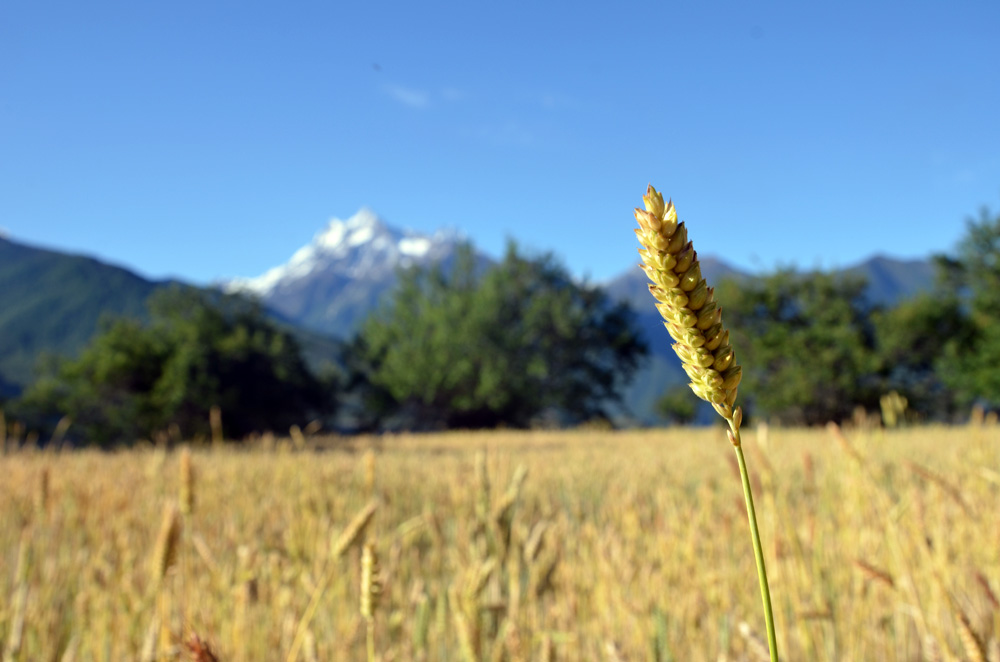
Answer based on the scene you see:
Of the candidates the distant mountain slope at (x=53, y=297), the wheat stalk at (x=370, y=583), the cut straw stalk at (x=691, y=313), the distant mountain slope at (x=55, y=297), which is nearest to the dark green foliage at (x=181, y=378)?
the wheat stalk at (x=370, y=583)

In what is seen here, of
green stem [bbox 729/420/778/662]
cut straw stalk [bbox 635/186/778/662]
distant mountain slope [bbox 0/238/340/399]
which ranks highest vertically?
distant mountain slope [bbox 0/238/340/399]

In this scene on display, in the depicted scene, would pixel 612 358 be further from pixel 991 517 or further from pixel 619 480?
pixel 991 517

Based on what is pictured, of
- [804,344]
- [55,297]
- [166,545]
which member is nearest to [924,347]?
[804,344]

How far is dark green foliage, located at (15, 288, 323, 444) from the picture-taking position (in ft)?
75.4

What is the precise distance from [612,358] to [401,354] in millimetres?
10607

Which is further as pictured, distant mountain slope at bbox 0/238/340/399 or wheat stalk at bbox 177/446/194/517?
distant mountain slope at bbox 0/238/340/399

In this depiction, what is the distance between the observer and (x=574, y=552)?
3123mm

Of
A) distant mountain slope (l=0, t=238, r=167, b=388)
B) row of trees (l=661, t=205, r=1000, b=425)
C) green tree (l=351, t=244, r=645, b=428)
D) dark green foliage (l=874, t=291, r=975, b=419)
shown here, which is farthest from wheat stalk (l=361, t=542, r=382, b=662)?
distant mountain slope (l=0, t=238, r=167, b=388)

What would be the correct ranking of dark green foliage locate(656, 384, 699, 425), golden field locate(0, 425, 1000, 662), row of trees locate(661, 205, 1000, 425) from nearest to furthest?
golden field locate(0, 425, 1000, 662)
row of trees locate(661, 205, 1000, 425)
dark green foliage locate(656, 384, 699, 425)

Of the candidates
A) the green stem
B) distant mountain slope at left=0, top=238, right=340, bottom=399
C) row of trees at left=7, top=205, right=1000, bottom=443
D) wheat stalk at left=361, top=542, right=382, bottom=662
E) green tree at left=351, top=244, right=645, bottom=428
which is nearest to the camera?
the green stem

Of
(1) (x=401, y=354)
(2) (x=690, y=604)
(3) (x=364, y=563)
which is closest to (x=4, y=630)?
(3) (x=364, y=563)

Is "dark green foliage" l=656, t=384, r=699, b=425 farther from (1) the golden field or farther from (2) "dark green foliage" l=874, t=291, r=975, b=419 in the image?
(1) the golden field

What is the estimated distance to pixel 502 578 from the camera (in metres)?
2.71

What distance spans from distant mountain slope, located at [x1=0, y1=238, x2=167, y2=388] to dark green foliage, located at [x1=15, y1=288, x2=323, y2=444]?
10426cm
